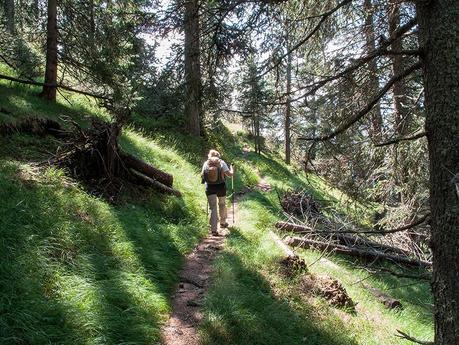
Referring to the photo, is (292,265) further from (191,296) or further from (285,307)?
(191,296)

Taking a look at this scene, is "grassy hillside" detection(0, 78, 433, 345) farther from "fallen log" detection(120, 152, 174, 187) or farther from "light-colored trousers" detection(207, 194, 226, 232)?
"fallen log" detection(120, 152, 174, 187)

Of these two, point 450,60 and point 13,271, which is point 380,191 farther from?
point 13,271

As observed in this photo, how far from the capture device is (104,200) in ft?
25.2

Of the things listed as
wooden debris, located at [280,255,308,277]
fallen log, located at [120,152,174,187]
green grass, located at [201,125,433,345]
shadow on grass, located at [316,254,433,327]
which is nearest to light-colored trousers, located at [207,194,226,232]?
green grass, located at [201,125,433,345]

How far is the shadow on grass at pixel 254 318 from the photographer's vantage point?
190 inches

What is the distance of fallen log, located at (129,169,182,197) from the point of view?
9233 millimetres

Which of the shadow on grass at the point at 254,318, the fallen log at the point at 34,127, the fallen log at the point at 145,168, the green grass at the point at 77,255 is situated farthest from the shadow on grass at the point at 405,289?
the fallen log at the point at 34,127

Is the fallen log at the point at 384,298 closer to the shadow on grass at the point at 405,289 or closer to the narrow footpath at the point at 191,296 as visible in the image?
the shadow on grass at the point at 405,289

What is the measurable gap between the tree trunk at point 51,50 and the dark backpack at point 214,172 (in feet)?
18.2

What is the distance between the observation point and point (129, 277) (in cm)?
537

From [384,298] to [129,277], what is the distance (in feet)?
16.0

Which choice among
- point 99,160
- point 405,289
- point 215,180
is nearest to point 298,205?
point 215,180

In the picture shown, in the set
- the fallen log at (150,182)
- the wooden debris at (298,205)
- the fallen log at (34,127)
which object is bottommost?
the wooden debris at (298,205)

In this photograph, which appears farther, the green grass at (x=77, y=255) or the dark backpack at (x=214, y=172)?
the dark backpack at (x=214, y=172)
